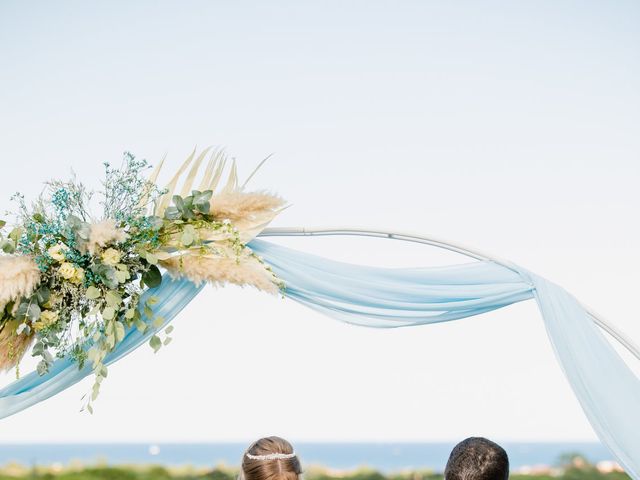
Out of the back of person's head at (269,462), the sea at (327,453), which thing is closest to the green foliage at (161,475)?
Result: the back of person's head at (269,462)

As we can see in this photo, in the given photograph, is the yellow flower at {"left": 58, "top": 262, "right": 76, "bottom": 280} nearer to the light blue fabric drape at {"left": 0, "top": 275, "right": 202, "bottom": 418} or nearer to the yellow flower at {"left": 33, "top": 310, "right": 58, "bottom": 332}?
the yellow flower at {"left": 33, "top": 310, "right": 58, "bottom": 332}

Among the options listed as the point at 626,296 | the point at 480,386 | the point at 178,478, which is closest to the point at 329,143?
the point at 178,478

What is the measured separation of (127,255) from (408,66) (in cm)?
490

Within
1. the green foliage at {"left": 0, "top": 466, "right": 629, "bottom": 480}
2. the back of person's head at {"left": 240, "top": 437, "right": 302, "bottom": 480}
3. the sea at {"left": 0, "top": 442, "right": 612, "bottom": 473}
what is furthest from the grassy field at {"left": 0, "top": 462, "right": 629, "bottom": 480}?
the sea at {"left": 0, "top": 442, "right": 612, "bottom": 473}

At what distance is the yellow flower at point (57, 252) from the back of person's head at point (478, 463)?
1.57m

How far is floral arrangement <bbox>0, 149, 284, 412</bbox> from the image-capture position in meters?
3.07

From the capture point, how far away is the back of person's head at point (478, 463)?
232 centimetres

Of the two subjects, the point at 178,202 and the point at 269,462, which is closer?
the point at 269,462

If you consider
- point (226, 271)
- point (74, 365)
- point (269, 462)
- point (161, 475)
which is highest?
point (226, 271)

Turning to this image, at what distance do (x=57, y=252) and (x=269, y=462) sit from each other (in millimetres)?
1111

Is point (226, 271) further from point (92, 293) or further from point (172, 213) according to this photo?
point (92, 293)

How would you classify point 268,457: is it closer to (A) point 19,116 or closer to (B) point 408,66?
(B) point 408,66

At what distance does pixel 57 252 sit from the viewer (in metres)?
3.05

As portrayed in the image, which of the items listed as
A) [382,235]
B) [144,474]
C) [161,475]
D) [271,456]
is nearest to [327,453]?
[161,475]
